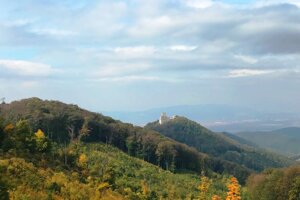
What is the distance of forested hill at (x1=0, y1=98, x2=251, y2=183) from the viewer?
109 meters

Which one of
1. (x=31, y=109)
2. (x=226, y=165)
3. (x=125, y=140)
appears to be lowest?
(x=226, y=165)

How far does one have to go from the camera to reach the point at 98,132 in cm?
12175

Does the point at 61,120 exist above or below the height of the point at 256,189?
above

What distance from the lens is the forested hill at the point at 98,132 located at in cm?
10875

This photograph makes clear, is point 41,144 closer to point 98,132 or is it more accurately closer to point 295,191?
point 295,191

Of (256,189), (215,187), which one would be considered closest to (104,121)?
(215,187)

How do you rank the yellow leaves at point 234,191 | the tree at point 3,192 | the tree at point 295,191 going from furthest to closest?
1. the tree at point 295,191
2. the tree at point 3,192
3. the yellow leaves at point 234,191

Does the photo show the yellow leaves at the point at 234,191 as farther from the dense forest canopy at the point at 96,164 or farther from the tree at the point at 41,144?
the tree at the point at 41,144

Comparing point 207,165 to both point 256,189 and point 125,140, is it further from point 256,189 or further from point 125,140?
point 256,189

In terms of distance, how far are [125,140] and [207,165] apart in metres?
32.9

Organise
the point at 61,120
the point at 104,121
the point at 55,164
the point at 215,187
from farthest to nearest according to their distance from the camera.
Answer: the point at 104,121, the point at 61,120, the point at 215,187, the point at 55,164

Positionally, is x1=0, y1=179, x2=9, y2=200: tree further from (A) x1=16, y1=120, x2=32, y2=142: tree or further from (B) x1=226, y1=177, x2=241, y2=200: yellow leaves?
(A) x1=16, y1=120, x2=32, y2=142: tree

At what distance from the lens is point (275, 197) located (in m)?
81.6

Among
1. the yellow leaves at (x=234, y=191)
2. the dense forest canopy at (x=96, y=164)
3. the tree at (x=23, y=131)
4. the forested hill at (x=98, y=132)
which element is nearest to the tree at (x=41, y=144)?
the dense forest canopy at (x=96, y=164)
